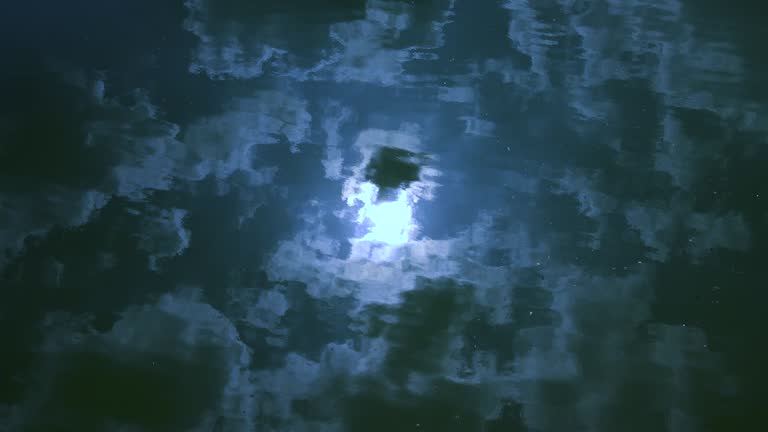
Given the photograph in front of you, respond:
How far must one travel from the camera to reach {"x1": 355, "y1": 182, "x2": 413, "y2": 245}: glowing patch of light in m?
1.72

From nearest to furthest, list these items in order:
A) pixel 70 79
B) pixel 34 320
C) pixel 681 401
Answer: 1. pixel 681 401
2. pixel 34 320
3. pixel 70 79

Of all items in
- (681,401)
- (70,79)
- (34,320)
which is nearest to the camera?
(681,401)

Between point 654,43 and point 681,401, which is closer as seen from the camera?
point 681,401

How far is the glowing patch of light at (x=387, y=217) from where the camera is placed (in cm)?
172

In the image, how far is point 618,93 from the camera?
1.77m

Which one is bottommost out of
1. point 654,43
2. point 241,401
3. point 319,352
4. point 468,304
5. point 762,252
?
point 241,401

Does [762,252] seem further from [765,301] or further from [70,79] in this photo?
[70,79]

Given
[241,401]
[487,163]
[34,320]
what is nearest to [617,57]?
[487,163]

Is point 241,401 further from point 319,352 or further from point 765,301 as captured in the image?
point 765,301

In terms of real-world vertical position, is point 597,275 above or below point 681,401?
above

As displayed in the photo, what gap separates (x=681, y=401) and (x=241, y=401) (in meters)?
1.36

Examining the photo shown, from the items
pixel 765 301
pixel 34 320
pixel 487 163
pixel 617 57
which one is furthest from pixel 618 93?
pixel 34 320

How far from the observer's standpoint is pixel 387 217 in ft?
5.66

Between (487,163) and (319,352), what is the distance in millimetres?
829
